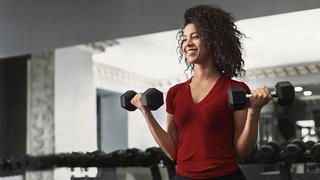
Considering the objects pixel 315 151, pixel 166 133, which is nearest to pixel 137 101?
pixel 166 133

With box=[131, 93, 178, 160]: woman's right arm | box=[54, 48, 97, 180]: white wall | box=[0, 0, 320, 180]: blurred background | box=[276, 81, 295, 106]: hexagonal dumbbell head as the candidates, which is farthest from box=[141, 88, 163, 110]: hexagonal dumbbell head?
box=[54, 48, 97, 180]: white wall

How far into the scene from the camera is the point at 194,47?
1.31 metres

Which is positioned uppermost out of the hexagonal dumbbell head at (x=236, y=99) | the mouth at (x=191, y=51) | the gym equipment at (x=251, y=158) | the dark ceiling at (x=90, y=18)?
the dark ceiling at (x=90, y=18)

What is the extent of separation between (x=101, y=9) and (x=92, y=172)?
4.46ft

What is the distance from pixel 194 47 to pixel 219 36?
8 cm

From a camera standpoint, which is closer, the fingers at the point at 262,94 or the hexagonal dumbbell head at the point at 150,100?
the fingers at the point at 262,94

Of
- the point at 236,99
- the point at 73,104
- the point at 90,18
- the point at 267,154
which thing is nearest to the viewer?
the point at 236,99

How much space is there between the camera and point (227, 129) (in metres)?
1.23

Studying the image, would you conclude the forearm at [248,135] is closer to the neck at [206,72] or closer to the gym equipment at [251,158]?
the neck at [206,72]

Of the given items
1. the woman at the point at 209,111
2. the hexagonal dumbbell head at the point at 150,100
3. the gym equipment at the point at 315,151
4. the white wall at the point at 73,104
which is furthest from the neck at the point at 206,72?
the white wall at the point at 73,104

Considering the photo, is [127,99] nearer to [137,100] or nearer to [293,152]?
[137,100]

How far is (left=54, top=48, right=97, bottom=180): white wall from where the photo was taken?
3699 mm

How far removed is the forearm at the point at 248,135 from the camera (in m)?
1.20

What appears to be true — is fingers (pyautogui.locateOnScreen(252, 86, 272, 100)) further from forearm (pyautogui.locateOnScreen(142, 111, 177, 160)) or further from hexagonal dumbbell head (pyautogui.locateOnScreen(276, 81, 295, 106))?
forearm (pyautogui.locateOnScreen(142, 111, 177, 160))
